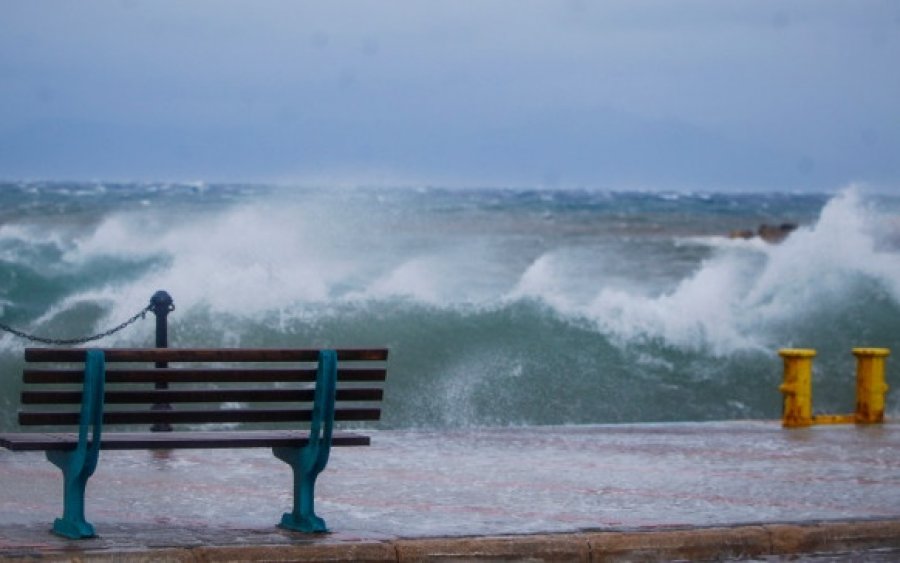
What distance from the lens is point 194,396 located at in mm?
9578

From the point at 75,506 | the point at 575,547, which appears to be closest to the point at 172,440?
the point at 75,506

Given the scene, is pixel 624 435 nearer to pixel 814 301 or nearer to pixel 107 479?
pixel 107 479

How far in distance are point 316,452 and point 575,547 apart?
4.66 ft

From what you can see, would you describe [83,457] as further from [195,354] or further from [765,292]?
[765,292]

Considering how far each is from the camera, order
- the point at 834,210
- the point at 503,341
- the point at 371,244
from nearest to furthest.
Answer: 1. the point at 503,341
2. the point at 834,210
3. the point at 371,244

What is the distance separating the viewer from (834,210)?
1076 inches

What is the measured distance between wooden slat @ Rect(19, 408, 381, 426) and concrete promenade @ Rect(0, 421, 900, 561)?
557 mm

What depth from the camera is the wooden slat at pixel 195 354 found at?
9.05 metres

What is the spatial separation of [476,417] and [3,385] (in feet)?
16.2

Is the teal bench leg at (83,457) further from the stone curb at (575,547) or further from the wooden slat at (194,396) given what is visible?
the stone curb at (575,547)

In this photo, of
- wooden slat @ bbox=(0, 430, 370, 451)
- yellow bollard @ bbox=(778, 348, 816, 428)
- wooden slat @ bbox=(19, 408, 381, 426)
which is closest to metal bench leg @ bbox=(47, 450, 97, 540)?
wooden slat @ bbox=(0, 430, 370, 451)

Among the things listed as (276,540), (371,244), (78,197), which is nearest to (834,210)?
(276,540)

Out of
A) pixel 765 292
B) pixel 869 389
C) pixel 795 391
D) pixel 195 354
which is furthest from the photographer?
pixel 765 292

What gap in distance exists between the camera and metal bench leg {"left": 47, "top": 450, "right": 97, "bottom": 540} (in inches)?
359
